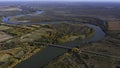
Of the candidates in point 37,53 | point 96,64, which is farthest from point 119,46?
point 37,53

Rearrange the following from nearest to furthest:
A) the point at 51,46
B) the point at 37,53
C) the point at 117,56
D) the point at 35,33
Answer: the point at 117,56, the point at 37,53, the point at 51,46, the point at 35,33

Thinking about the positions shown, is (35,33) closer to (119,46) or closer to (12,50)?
(12,50)

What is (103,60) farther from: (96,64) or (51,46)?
(51,46)

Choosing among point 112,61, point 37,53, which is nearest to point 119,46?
point 112,61

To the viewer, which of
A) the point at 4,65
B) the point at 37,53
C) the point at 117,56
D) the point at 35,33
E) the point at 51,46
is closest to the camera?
the point at 4,65

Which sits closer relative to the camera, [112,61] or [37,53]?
[112,61]

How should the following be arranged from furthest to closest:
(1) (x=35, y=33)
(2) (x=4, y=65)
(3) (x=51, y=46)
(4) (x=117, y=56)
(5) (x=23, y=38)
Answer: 1. (1) (x=35, y=33)
2. (5) (x=23, y=38)
3. (3) (x=51, y=46)
4. (4) (x=117, y=56)
5. (2) (x=4, y=65)

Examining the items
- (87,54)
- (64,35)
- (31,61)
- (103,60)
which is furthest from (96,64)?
(64,35)

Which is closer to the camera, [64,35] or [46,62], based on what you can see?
[46,62]

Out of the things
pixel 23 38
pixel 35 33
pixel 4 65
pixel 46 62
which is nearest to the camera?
pixel 4 65
